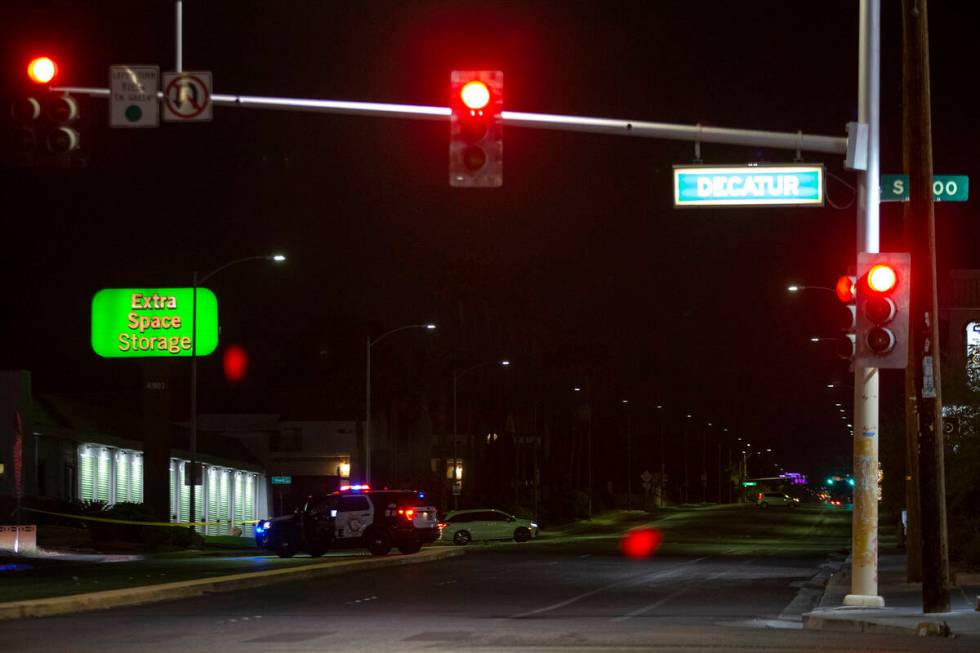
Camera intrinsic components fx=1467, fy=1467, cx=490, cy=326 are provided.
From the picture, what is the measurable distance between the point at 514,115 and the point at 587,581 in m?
14.2

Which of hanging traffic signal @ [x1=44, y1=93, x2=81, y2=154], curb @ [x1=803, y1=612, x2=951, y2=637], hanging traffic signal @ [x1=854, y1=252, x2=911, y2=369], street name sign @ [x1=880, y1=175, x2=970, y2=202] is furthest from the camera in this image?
street name sign @ [x1=880, y1=175, x2=970, y2=202]

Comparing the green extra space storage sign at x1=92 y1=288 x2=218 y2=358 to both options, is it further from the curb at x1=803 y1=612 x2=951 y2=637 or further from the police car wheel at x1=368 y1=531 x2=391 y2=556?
the curb at x1=803 y1=612 x2=951 y2=637

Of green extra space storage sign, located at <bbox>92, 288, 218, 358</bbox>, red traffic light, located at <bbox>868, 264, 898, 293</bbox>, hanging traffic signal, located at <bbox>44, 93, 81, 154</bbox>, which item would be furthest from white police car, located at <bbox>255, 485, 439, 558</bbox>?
hanging traffic signal, located at <bbox>44, 93, 81, 154</bbox>

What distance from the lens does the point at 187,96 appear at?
18000mm

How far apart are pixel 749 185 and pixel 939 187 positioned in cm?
376

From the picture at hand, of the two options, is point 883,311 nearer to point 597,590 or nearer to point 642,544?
point 597,590

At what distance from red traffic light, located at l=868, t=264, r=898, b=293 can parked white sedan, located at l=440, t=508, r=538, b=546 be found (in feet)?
133

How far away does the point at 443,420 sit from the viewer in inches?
3270

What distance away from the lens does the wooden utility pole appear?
18562mm

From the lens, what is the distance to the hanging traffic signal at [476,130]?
17.2 metres

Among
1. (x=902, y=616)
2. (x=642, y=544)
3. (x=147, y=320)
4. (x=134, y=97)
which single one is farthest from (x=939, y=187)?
(x=147, y=320)

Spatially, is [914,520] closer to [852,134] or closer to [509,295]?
[852,134]

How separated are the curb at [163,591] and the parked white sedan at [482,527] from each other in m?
22.8

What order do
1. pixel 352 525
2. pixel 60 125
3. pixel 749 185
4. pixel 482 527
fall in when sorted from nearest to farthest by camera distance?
pixel 60 125 → pixel 749 185 → pixel 352 525 → pixel 482 527
